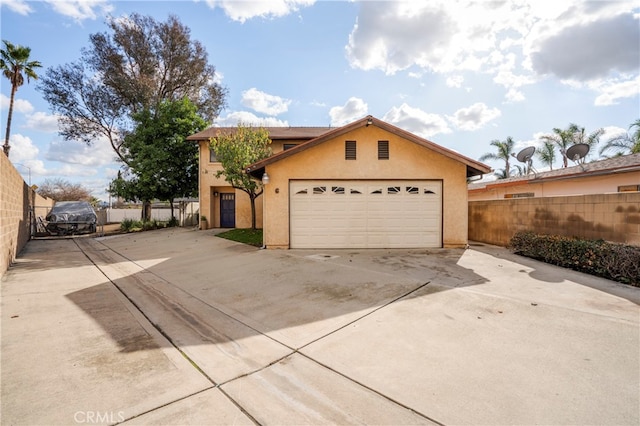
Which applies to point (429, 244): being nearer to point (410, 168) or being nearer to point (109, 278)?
point (410, 168)

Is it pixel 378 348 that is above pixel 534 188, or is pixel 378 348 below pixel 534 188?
below

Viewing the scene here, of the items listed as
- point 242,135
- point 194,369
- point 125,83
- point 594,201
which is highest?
point 125,83

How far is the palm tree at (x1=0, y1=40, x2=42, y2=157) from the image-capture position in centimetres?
1947

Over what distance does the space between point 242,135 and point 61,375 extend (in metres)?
11.4

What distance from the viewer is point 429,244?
9836 mm

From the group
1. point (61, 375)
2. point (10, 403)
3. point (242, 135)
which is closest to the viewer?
point (10, 403)

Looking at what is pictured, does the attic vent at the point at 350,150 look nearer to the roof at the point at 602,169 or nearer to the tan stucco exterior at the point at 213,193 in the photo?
the tan stucco exterior at the point at 213,193

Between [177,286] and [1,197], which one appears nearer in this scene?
[177,286]

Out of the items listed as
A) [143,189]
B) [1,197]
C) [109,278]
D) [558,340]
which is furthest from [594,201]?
[143,189]

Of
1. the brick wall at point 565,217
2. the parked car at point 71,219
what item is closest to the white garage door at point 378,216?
the brick wall at point 565,217

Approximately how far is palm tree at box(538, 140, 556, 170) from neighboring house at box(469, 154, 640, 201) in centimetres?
1332

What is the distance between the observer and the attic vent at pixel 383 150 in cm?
984

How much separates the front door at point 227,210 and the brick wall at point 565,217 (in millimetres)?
13682

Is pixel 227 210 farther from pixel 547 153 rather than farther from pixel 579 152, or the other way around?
pixel 547 153
